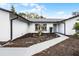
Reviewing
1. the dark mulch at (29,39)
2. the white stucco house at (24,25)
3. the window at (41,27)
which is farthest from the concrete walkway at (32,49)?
the window at (41,27)

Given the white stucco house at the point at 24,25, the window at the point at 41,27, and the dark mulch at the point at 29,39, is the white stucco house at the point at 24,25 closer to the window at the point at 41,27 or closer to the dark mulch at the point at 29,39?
the window at the point at 41,27

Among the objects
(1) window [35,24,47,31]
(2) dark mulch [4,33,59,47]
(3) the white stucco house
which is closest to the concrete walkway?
(2) dark mulch [4,33,59,47]

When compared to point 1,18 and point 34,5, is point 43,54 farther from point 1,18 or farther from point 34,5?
point 1,18

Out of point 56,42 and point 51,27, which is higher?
point 51,27

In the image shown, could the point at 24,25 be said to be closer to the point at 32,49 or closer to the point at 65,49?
the point at 32,49

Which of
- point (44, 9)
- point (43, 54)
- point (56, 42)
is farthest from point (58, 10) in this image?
point (43, 54)

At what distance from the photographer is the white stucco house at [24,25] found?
690cm

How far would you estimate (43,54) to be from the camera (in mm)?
6320

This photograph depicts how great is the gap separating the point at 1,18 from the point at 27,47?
4.29ft

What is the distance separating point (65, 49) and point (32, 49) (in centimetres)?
94

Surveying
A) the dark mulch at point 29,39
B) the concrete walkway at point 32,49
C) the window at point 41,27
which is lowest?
the concrete walkway at point 32,49

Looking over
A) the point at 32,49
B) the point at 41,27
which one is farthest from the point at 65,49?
the point at 41,27

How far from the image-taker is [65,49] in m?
6.59

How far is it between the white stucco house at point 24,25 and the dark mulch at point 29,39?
0.12 m
